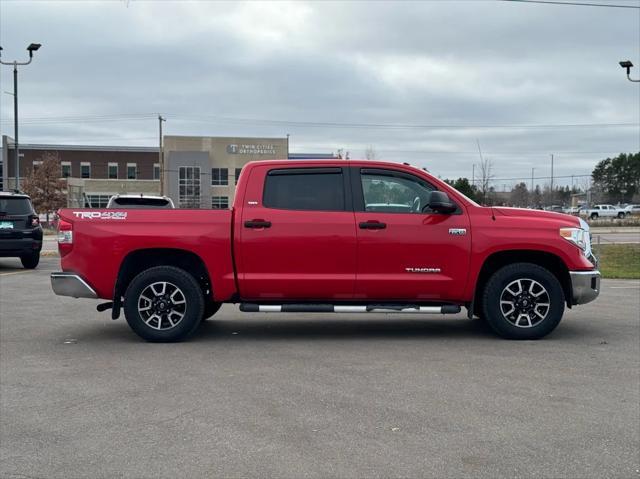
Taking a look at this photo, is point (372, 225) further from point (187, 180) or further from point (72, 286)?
point (187, 180)

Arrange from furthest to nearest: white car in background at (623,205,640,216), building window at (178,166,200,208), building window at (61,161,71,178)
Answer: building window at (61,161,71,178) < building window at (178,166,200,208) < white car in background at (623,205,640,216)

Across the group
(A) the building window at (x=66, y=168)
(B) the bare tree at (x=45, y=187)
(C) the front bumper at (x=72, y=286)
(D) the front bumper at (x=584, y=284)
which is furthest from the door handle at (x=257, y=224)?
(A) the building window at (x=66, y=168)

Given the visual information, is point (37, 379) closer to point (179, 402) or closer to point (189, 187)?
point (179, 402)

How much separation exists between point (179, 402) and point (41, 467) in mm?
1390

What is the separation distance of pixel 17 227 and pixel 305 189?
427 inches

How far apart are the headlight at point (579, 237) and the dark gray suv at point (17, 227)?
12927 millimetres

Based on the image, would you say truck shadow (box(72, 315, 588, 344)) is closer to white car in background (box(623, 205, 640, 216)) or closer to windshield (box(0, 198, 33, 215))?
windshield (box(0, 198, 33, 215))

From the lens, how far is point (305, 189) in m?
7.79

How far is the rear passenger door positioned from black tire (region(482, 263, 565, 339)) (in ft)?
5.27

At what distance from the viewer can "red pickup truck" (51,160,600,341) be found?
754 centimetres

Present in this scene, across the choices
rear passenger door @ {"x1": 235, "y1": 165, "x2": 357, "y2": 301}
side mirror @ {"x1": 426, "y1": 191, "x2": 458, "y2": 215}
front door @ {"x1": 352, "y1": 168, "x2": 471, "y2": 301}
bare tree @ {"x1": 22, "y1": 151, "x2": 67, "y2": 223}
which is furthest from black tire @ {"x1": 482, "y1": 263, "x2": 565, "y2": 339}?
bare tree @ {"x1": 22, "y1": 151, "x2": 67, "y2": 223}

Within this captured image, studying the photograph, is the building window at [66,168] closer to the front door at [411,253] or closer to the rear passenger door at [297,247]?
the rear passenger door at [297,247]

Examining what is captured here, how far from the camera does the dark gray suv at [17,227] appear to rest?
15930 mm

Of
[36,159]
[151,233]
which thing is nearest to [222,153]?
[36,159]
